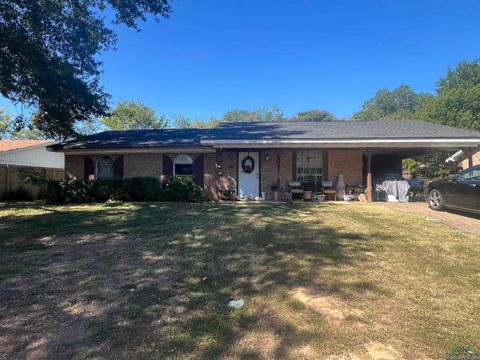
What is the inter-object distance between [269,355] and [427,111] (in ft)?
117

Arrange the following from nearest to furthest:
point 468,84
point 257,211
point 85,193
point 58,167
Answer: point 257,211
point 85,193
point 58,167
point 468,84

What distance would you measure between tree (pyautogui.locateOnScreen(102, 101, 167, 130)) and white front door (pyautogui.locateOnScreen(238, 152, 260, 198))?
33.1m

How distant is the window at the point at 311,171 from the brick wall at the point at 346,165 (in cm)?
43

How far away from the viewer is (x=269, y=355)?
299 centimetres

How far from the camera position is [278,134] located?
14352mm

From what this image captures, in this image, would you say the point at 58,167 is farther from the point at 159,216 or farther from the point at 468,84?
the point at 468,84

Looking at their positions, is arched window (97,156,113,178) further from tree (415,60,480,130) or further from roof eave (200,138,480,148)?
tree (415,60,480,130)

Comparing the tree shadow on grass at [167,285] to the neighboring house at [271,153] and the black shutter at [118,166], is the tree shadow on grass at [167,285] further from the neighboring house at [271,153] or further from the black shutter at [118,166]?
the black shutter at [118,166]

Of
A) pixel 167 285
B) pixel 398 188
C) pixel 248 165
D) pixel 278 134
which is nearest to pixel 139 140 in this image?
pixel 248 165

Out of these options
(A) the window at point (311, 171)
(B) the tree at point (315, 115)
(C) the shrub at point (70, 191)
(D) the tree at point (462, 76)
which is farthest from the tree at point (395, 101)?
(C) the shrub at point (70, 191)

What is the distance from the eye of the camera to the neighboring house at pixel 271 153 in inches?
520

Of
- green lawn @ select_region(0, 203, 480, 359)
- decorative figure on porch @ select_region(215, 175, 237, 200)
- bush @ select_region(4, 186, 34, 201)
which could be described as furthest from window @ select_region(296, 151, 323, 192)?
bush @ select_region(4, 186, 34, 201)

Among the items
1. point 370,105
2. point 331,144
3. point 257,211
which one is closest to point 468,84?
point 370,105

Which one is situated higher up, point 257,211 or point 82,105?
point 82,105
